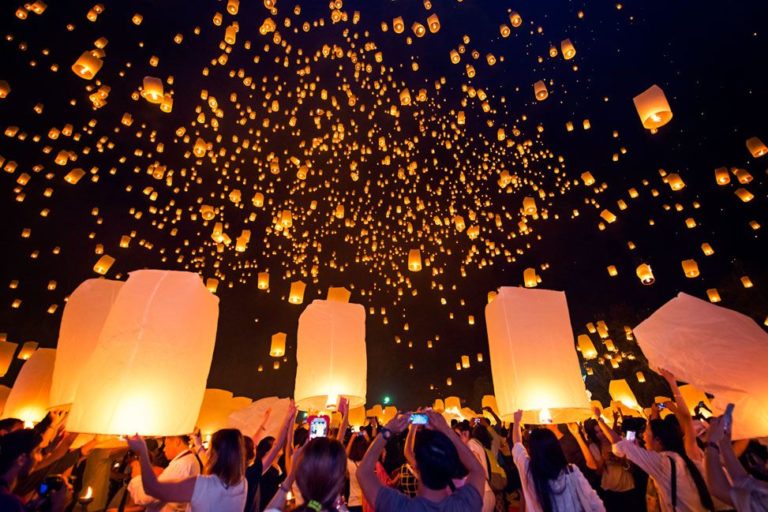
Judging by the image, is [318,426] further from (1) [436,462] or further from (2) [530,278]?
(2) [530,278]

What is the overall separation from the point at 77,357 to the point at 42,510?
1.36 metres

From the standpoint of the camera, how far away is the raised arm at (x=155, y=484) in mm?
2332

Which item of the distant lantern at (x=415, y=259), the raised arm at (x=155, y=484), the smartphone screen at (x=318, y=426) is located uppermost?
the distant lantern at (x=415, y=259)

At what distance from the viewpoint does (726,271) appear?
586 inches

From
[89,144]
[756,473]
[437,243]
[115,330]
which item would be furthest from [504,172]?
[89,144]

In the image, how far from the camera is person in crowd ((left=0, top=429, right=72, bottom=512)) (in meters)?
2.21

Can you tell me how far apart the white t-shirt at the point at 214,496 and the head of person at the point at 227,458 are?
0.14ft

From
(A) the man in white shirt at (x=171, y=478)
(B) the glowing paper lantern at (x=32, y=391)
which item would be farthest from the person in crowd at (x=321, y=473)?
(B) the glowing paper lantern at (x=32, y=391)

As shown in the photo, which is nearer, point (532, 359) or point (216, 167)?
point (532, 359)

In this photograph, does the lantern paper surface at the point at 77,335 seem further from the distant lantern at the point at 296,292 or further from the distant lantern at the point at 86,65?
the distant lantern at the point at 296,292

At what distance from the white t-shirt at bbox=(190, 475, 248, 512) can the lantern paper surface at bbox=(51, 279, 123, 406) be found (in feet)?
6.19

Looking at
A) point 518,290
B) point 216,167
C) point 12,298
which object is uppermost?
point 216,167

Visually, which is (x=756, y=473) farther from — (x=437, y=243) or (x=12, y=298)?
(x=12, y=298)

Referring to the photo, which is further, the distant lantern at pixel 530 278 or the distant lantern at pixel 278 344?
the distant lantern at pixel 530 278
